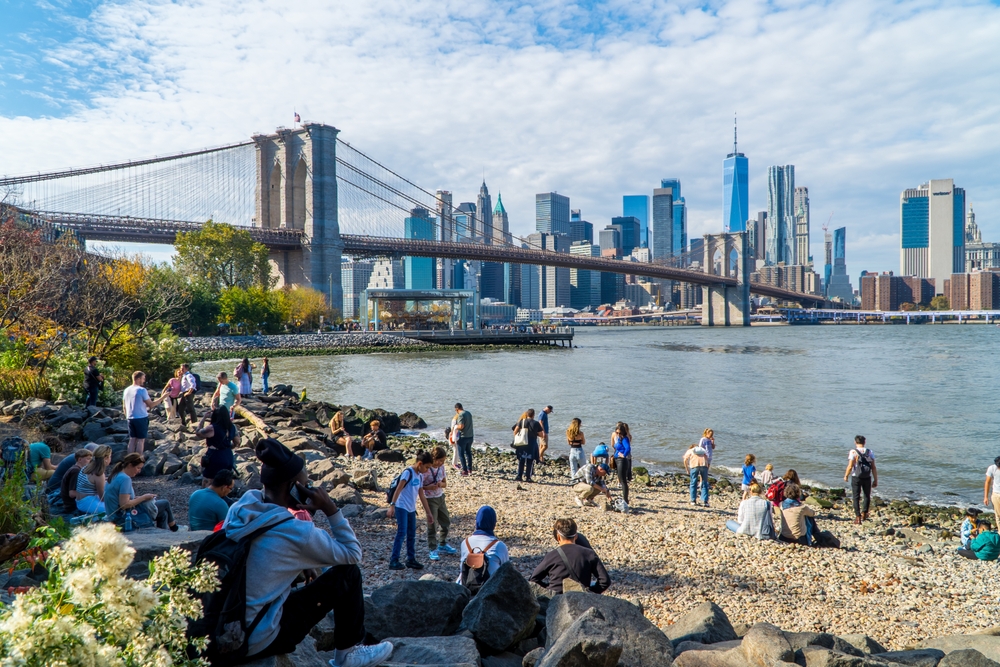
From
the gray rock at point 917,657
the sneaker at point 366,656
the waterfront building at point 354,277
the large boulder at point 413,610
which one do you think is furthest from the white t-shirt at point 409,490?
the waterfront building at point 354,277

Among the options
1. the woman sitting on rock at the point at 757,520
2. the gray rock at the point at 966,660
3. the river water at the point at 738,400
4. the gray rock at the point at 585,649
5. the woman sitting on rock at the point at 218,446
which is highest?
the woman sitting on rock at the point at 218,446

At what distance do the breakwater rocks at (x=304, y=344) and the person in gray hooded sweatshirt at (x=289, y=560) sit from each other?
39.5 metres

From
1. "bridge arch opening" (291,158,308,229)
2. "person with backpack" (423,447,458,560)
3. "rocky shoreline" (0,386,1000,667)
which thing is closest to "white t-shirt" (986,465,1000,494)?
"rocky shoreline" (0,386,1000,667)

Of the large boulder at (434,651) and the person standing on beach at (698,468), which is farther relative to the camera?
the person standing on beach at (698,468)

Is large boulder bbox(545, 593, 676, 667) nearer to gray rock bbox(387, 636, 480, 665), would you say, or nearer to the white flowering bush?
gray rock bbox(387, 636, 480, 665)

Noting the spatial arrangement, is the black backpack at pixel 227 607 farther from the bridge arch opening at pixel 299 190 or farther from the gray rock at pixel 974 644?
the bridge arch opening at pixel 299 190

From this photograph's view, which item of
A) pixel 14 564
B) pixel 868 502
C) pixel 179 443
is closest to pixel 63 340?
pixel 179 443

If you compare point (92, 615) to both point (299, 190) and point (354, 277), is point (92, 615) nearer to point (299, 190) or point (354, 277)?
point (299, 190)

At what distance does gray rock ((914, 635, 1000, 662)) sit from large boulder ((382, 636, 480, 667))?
11.5ft

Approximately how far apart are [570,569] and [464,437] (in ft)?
23.7

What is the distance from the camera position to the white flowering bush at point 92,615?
58.8 inches

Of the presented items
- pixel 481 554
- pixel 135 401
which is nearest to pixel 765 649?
pixel 481 554

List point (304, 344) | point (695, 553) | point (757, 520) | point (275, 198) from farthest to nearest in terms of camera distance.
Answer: point (275, 198) < point (304, 344) < point (757, 520) < point (695, 553)

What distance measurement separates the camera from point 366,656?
3.34 m
